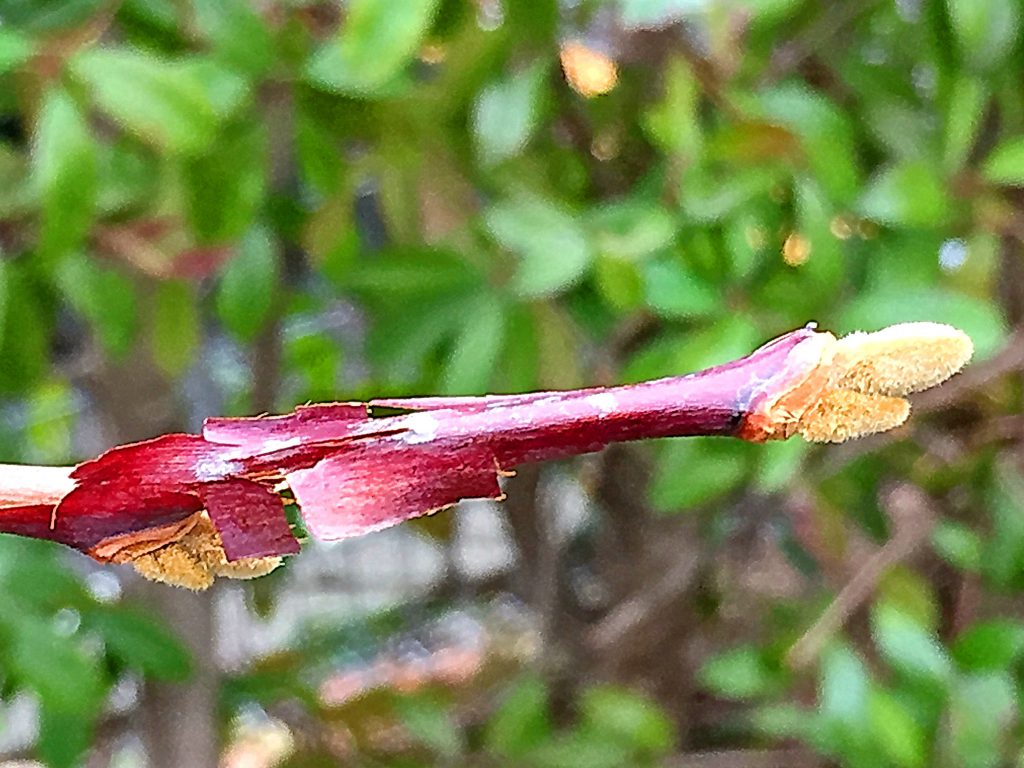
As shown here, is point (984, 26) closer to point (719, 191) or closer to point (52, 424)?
point (719, 191)

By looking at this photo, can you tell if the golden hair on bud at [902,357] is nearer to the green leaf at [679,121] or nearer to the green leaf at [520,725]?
the green leaf at [679,121]

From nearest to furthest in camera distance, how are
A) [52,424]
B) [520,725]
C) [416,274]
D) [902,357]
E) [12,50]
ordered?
[902,357] → [12,50] → [416,274] → [520,725] → [52,424]

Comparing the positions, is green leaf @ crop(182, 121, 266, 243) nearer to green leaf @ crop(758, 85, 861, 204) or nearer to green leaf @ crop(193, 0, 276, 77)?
green leaf @ crop(193, 0, 276, 77)

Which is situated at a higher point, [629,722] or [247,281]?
[247,281]

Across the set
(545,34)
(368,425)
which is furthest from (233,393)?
(368,425)

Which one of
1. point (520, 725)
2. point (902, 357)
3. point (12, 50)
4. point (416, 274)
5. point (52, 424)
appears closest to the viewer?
point (902, 357)

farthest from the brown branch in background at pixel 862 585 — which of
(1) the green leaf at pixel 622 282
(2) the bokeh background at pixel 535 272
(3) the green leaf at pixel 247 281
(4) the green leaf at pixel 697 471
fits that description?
(3) the green leaf at pixel 247 281

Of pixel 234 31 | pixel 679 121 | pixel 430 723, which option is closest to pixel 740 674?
pixel 430 723
